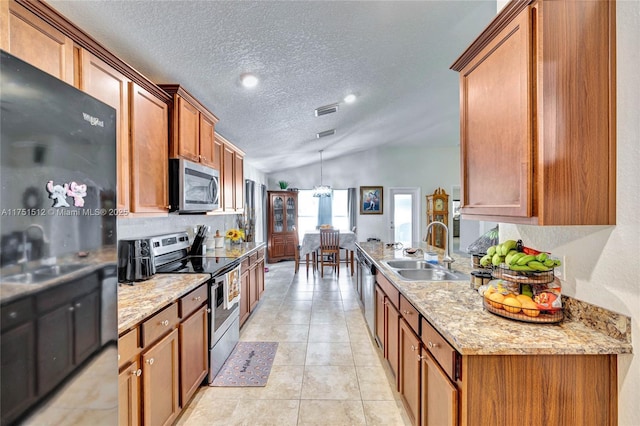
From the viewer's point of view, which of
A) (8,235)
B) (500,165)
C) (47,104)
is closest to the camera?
(8,235)

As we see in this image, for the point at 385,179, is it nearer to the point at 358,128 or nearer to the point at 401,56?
the point at 358,128

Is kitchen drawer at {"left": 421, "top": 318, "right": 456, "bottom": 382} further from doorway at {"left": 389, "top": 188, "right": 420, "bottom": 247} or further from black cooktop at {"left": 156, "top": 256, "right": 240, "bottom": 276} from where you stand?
doorway at {"left": 389, "top": 188, "right": 420, "bottom": 247}

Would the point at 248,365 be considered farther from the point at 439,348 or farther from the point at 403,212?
the point at 403,212

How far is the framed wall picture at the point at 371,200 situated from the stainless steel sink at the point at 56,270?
22.3ft

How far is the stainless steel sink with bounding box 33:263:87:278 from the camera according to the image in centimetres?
72

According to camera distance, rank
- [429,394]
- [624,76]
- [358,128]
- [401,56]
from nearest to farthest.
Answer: [624,76], [429,394], [401,56], [358,128]

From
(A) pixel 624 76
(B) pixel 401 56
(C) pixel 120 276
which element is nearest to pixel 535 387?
(A) pixel 624 76

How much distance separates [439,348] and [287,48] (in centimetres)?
213

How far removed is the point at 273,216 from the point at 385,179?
9.90 ft

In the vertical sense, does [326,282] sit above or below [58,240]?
below

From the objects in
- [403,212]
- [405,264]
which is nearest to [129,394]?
[405,264]

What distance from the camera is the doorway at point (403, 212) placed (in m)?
7.33

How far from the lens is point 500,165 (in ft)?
4.15

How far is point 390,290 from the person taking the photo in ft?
7.06
